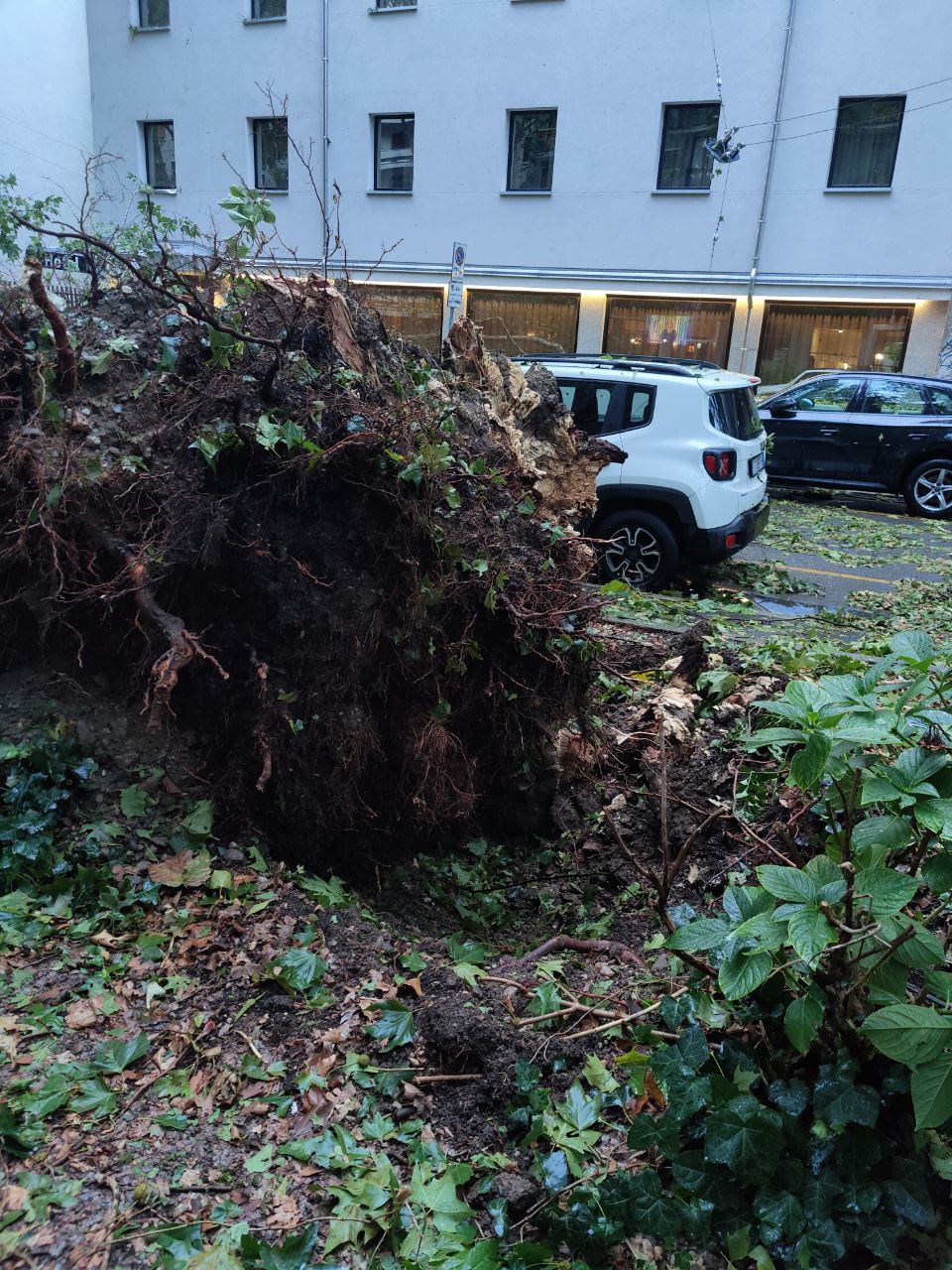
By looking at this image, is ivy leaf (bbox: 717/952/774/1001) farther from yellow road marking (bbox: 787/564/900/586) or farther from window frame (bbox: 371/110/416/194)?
window frame (bbox: 371/110/416/194)

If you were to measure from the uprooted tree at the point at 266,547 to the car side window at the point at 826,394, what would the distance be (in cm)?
1073

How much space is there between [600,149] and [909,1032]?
20.3 m

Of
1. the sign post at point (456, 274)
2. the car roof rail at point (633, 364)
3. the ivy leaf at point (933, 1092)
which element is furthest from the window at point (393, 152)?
the ivy leaf at point (933, 1092)

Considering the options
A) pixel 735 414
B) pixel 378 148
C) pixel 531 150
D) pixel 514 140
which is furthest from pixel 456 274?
pixel 378 148

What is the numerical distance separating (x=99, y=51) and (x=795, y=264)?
18304 mm

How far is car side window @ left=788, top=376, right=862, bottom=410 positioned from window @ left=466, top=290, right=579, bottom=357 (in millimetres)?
7433

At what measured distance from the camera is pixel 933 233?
1697 cm

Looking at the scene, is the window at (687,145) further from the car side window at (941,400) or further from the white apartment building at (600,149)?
the car side window at (941,400)

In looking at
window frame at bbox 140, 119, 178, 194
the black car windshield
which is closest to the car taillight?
the black car windshield

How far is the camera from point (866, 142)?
1720cm

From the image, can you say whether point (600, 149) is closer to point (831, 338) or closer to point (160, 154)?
point (831, 338)

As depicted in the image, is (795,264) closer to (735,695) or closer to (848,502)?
(848,502)

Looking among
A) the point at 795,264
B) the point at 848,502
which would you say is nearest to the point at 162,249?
the point at 848,502

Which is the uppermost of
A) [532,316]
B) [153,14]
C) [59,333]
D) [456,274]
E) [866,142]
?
[153,14]
